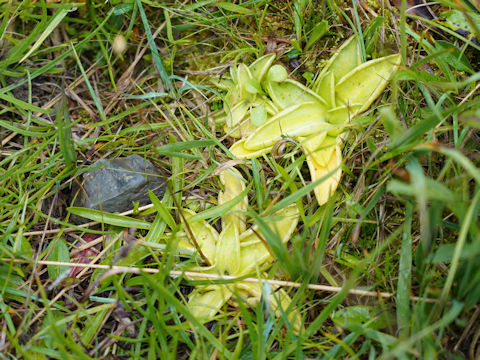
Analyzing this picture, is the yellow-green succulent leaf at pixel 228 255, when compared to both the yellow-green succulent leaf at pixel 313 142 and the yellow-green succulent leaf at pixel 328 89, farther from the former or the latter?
the yellow-green succulent leaf at pixel 328 89

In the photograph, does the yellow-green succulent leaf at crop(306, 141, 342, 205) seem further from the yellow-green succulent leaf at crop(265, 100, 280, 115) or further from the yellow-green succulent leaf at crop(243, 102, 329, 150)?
the yellow-green succulent leaf at crop(265, 100, 280, 115)

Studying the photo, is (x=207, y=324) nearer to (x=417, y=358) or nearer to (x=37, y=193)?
(x=417, y=358)

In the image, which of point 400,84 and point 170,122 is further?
point 170,122

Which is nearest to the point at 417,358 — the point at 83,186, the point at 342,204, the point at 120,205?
the point at 342,204

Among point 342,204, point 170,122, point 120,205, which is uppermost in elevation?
point 170,122

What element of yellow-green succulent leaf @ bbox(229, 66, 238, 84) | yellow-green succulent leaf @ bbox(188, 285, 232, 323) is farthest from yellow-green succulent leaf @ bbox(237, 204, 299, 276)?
yellow-green succulent leaf @ bbox(229, 66, 238, 84)

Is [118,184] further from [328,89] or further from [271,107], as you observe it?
[328,89]
